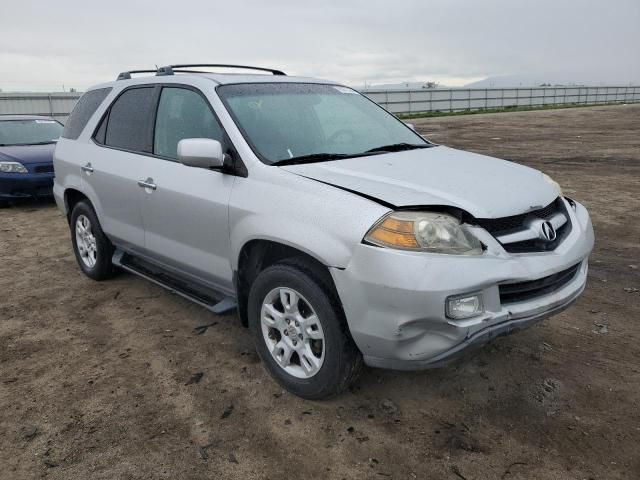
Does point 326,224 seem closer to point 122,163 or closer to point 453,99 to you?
point 122,163

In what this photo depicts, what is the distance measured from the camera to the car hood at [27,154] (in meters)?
8.36

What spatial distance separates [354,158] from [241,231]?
82 cm

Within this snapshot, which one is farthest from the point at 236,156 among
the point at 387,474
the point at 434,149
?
the point at 387,474

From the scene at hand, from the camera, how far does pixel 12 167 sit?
27.2 feet

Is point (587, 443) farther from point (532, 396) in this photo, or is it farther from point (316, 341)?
point (316, 341)

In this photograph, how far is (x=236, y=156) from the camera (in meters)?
3.18

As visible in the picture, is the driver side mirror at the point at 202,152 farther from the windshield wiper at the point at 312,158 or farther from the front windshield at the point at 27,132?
the front windshield at the point at 27,132

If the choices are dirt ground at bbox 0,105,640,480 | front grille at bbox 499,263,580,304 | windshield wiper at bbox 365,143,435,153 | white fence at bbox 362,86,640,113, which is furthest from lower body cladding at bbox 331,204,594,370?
white fence at bbox 362,86,640,113

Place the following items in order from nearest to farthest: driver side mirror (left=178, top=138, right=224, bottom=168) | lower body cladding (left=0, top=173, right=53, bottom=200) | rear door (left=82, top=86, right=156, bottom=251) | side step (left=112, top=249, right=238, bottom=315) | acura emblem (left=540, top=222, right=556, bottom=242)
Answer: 1. acura emblem (left=540, top=222, right=556, bottom=242)
2. driver side mirror (left=178, top=138, right=224, bottom=168)
3. side step (left=112, top=249, right=238, bottom=315)
4. rear door (left=82, top=86, right=156, bottom=251)
5. lower body cladding (left=0, top=173, right=53, bottom=200)

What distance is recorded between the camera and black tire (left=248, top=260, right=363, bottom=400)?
8.70ft

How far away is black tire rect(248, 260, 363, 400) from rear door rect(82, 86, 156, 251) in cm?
163

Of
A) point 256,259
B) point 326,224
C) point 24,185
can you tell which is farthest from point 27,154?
point 326,224

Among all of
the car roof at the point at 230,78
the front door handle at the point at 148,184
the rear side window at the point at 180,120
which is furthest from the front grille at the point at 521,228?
the front door handle at the point at 148,184

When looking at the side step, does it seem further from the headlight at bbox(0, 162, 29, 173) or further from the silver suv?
the headlight at bbox(0, 162, 29, 173)
